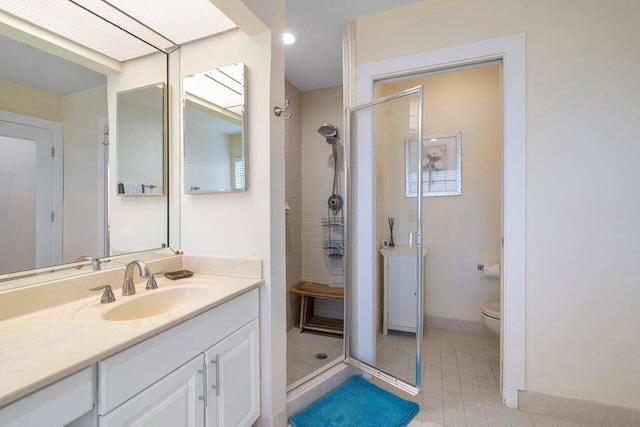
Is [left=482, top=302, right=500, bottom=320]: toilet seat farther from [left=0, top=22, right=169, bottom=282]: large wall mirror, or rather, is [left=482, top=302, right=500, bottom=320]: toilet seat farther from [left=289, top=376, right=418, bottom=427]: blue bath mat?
[left=0, top=22, right=169, bottom=282]: large wall mirror

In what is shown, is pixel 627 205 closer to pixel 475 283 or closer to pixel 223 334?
pixel 475 283

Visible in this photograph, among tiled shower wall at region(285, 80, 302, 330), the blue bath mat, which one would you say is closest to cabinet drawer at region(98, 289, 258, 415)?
the blue bath mat

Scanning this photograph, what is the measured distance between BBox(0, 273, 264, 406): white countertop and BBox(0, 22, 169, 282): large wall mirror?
224mm

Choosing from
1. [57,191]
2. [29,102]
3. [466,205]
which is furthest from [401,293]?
[29,102]

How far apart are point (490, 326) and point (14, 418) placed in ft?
8.86

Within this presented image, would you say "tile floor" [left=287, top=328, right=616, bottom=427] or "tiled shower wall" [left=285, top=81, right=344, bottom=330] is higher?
"tiled shower wall" [left=285, top=81, right=344, bottom=330]

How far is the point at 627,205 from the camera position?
5.14 ft

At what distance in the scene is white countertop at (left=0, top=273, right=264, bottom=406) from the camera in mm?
643

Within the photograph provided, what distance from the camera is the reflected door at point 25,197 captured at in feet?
3.41

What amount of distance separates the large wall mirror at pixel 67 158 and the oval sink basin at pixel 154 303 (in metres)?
0.30

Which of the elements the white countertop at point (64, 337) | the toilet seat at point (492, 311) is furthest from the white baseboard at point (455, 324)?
the white countertop at point (64, 337)

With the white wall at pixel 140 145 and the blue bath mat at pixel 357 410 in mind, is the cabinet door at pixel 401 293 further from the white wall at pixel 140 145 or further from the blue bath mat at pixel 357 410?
the white wall at pixel 140 145

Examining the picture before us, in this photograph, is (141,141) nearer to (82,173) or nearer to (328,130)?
(82,173)

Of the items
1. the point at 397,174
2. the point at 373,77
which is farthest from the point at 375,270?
the point at 373,77
